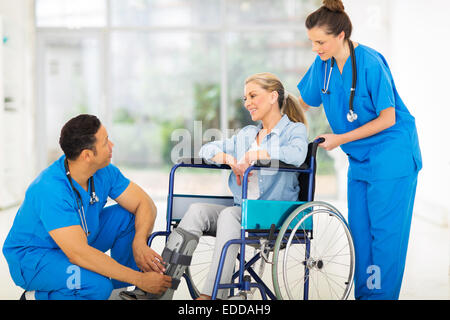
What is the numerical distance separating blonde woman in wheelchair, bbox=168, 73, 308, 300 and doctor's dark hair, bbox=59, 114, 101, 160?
42cm

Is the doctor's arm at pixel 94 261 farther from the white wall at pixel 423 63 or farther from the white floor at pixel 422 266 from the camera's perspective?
the white wall at pixel 423 63

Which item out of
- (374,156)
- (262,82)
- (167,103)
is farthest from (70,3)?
(374,156)

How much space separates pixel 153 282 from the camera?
1.75 metres

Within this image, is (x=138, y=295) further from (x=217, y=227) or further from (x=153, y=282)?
(x=217, y=227)

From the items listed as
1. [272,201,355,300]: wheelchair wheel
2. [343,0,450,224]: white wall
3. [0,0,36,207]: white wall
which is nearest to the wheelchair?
[272,201,355,300]: wheelchair wheel

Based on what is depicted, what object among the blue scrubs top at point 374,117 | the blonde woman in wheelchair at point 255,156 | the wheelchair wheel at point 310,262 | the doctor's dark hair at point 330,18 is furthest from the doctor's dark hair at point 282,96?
the wheelchair wheel at point 310,262

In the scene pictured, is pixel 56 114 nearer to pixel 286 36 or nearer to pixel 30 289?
pixel 286 36

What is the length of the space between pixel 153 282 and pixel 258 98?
0.80m

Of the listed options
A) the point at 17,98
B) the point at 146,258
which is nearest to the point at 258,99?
Answer: the point at 146,258

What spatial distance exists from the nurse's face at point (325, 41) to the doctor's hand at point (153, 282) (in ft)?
3.29

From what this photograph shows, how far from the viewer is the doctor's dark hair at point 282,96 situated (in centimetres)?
201

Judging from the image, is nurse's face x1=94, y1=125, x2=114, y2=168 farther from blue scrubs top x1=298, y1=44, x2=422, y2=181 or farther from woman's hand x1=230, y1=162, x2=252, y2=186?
blue scrubs top x1=298, y1=44, x2=422, y2=181

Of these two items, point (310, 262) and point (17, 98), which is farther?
point (17, 98)

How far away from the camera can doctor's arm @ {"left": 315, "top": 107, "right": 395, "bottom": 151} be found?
1.86m
